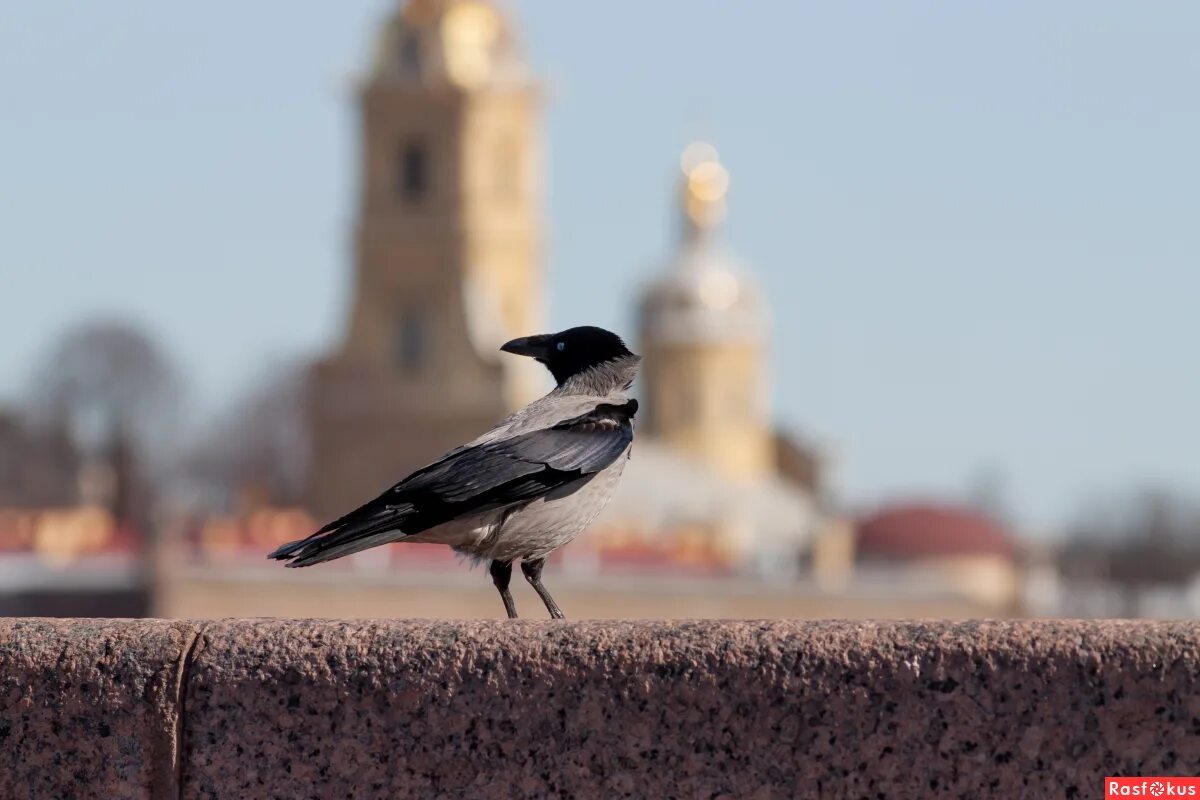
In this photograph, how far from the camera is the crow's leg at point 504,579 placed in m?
4.93

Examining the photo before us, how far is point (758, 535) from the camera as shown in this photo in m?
78.1

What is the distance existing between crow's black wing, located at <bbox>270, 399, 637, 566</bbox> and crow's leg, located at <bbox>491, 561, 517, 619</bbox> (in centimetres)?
14

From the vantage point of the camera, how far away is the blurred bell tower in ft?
248

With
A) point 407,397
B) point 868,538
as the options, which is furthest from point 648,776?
point 868,538

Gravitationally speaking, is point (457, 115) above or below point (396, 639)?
above

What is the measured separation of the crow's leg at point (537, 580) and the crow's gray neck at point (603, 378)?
34cm

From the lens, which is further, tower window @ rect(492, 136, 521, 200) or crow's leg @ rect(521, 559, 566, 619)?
tower window @ rect(492, 136, 521, 200)

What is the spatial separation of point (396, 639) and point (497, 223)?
72.2 meters

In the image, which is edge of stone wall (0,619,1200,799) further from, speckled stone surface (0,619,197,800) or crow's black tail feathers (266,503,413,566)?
crow's black tail feathers (266,503,413,566)

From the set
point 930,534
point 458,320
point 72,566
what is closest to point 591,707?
point 72,566

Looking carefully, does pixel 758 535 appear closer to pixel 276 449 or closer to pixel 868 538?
pixel 868 538

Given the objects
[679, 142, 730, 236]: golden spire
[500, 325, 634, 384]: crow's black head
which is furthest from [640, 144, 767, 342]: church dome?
[500, 325, 634, 384]: crow's black head

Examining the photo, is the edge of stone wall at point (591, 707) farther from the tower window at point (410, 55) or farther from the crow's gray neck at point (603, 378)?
the tower window at point (410, 55)

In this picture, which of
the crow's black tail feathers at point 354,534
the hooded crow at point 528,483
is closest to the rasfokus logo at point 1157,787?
the hooded crow at point 528,483
